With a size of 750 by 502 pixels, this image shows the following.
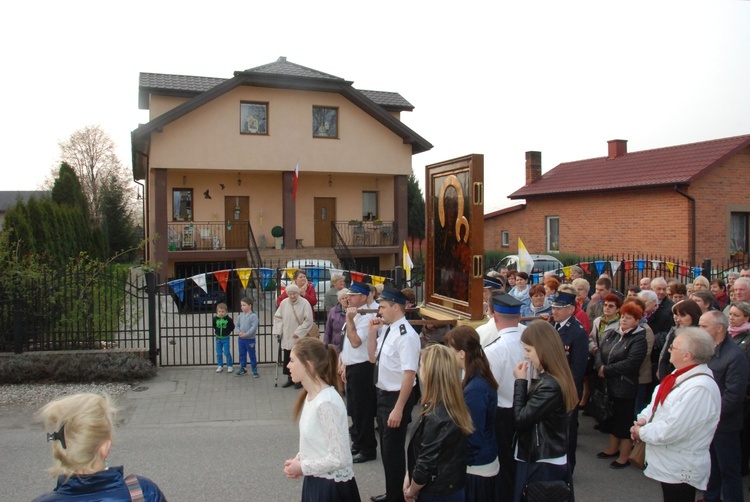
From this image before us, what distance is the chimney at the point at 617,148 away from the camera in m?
27.6

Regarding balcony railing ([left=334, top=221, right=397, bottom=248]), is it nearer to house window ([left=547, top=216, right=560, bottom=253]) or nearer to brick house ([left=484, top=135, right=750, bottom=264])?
brick house ([left=484, top=135, right=750, bottom=264])

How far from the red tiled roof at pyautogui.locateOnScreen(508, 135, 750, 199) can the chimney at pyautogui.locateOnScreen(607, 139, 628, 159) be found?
0.35 metres

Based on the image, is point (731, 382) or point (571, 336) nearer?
point (731, 382)

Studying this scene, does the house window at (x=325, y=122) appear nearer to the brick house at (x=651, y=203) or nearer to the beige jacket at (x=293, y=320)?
the brick house at (x=651, y=203)

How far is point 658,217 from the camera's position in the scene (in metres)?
22.4

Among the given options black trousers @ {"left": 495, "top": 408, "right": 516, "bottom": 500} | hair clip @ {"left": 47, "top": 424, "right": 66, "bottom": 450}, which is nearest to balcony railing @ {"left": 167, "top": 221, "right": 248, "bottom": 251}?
black trousers @ {"left": 495, "top": 408, "right": 516, "bottom": 500}

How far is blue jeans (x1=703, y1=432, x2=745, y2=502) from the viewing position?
4922 millimetres

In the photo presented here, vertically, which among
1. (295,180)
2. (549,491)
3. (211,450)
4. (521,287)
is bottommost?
(211,450)

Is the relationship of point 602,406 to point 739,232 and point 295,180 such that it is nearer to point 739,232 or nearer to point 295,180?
point 295,180

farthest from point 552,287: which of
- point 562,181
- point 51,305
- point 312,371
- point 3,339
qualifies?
point 562,181

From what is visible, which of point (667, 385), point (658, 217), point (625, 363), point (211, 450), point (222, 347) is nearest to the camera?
point (667, 385)

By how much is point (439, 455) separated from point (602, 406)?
3348mm

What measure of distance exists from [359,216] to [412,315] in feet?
64.4

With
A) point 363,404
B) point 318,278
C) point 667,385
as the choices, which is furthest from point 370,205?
point 667,385
